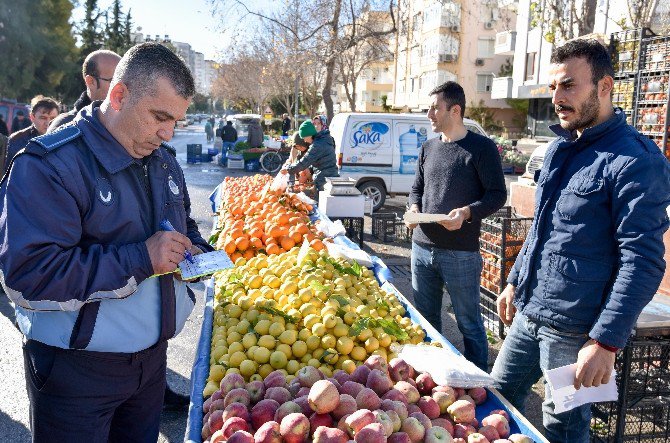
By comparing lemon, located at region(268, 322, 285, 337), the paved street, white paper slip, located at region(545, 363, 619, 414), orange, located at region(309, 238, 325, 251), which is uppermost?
orange, located at region(309, 238, 325, 251)

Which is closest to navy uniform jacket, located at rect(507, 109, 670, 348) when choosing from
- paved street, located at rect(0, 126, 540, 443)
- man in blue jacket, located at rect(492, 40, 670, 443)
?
man in blue jacket, located at rect(492, 40, 670, 443)

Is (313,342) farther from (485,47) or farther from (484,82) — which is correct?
(485,47)

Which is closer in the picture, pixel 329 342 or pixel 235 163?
pixel 329 342

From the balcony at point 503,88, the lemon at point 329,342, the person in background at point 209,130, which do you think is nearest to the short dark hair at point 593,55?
the lemon at point 329,342

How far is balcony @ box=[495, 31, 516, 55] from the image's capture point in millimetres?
38812

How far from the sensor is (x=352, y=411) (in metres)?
2.13

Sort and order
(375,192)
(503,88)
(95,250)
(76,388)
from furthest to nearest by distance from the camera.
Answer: (503,88)
(375,192)
(76,388)
(95,250)

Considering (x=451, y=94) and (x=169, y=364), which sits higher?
(x=451, y=94)

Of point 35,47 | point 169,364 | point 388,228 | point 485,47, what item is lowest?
point 169,364

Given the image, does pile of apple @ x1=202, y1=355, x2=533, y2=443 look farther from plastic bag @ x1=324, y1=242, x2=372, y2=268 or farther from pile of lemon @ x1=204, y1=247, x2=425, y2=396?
plastic bag @ x1=324, y1=242, x2=372, y2=268

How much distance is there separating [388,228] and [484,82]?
39867 mm

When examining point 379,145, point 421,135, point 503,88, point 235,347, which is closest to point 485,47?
point 503,88

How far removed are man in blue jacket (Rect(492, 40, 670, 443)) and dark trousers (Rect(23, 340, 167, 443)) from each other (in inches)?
71.9

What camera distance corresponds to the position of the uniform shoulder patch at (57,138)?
1848 millimetres
